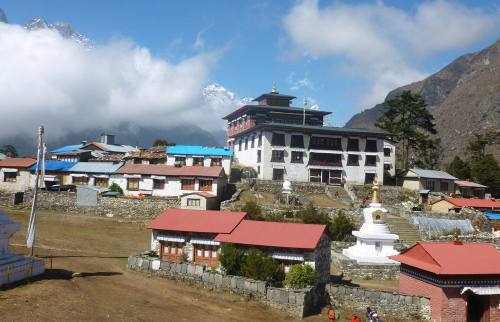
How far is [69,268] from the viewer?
28062 millimetres

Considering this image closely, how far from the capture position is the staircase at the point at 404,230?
43.5 m

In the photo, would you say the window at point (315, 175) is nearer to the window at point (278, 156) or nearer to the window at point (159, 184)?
the window at point (278, 156)

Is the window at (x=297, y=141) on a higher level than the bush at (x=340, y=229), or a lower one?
higher

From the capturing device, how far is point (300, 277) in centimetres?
2556

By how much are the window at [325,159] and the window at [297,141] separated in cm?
191

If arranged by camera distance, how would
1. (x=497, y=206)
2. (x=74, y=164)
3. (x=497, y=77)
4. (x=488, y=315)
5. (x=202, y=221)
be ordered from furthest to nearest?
(x=497, y=77)
(x=74, y=164)
(x=497, y=206)
(x=202, y=221)
(x=488, y=315)

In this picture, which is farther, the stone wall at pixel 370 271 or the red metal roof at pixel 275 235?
the stone wall at pixel 370 271

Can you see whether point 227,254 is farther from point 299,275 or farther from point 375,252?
point 375,252

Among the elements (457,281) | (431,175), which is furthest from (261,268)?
(431,175)

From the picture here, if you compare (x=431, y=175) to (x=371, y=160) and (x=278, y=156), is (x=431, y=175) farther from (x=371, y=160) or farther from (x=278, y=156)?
(x=278, y=156)

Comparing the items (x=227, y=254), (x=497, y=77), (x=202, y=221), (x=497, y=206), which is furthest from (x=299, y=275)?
(x=497, y=77)

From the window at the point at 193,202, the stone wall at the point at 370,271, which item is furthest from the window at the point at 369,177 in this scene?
the stone wall at the point at 370,271

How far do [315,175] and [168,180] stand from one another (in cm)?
2032

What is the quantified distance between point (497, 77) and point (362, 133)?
5891 inches
